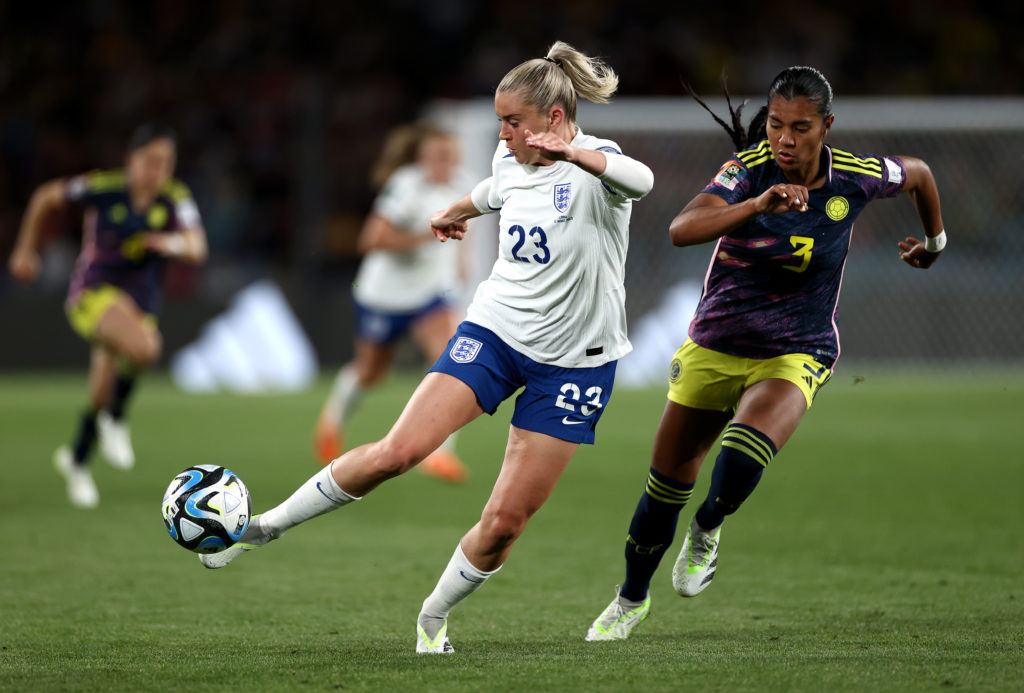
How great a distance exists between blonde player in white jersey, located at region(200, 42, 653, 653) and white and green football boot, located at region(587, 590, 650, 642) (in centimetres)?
61

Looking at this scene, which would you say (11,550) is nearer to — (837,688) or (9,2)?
(837,688)

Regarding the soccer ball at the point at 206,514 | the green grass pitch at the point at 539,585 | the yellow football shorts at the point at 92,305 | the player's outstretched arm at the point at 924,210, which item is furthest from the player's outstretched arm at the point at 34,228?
the player's outstretched arm at the point at 924,210

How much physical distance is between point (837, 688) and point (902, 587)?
2036 millimetres

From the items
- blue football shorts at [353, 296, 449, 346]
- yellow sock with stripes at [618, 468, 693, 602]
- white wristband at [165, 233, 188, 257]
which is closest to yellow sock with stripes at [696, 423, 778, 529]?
yellow sock with stripes at [618, 468, 693, 602]

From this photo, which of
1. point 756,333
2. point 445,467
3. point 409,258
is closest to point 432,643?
point 756,333

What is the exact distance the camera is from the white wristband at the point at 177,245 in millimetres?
8633

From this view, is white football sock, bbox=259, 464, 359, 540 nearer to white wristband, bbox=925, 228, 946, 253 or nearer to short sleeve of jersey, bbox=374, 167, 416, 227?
white wristband, bbox=925, 228, 946, 253

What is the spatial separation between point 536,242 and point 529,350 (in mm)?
366

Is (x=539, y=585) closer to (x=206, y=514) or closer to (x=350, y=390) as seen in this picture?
(x=206, y=514)

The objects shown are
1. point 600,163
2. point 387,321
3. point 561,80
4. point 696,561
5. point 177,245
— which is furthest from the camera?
point 387,321

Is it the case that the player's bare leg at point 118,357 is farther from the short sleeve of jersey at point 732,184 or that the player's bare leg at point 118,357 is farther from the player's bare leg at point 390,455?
the short sleeve of jersey at point 732,184

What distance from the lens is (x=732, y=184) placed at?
4746mm

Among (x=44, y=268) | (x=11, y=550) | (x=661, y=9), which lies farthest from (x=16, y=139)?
(x=11, y=550)

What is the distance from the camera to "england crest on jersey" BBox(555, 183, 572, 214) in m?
4.51
